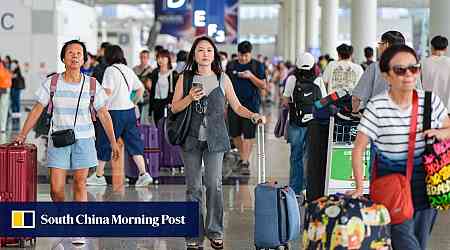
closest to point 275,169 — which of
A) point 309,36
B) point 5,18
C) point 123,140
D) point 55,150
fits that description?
point 123,140

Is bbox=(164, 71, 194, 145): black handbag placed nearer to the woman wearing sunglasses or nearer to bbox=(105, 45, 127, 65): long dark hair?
the woman wearing sunglasses

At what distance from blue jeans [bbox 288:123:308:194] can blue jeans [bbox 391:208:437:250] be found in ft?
17.3

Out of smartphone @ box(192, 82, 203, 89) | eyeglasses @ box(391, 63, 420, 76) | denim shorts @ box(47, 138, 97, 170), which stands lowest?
denim shorts @ box(47, 138, 97, 170)

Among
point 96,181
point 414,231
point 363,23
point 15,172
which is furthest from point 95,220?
point 363,23

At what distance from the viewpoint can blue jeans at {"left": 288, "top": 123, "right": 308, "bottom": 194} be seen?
423 inches

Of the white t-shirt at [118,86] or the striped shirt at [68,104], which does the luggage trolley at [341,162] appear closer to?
the striped shirt at [68,104]

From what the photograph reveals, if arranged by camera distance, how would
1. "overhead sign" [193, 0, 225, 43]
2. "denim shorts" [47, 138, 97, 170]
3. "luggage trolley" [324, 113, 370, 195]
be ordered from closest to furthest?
1. "denim shorts" [47, 138, 97, 170]
2. "luggage trolley" [324, 113, 370, 195]
3. "overhead sign" [193, 0, 225, 43]

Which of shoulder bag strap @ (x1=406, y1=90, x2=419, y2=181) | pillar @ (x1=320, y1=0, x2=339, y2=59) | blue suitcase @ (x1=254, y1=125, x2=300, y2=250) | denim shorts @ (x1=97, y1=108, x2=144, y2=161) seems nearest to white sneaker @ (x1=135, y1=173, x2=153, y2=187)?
denim shorts @ (x1=97, y1=108, x2=144, y2=161)

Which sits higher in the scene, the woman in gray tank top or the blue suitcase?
the woman in gray tank top

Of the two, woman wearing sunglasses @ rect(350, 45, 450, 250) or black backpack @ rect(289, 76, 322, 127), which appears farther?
black backpack @ rect(289, 76, 322, 127)

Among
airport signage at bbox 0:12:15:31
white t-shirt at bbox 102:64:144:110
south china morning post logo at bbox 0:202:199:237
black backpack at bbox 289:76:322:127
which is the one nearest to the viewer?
south china morning post logo at bbox 0:202:199:237

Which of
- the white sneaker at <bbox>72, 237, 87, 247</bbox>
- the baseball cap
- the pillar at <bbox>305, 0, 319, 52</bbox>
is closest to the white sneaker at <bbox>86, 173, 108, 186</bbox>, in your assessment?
the baseball cap

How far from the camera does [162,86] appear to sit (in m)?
13.0

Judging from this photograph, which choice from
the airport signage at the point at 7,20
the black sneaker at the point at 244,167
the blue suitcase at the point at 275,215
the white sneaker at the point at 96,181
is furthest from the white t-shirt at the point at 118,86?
the airport signage at the point at 7,20
